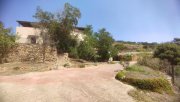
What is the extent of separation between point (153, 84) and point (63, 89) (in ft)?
13.9

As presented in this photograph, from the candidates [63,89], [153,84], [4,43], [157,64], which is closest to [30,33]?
[4,43]

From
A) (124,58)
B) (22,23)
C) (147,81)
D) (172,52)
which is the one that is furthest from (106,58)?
(147,81)

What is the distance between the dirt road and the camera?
28.5 feet

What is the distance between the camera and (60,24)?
21438mm

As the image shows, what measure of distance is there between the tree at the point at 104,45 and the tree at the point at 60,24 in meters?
3.61

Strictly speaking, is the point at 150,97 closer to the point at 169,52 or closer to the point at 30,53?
the point at 169,52

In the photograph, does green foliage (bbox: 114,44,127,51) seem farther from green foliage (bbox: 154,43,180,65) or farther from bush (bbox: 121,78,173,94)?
bush (bbox: 121,78,173,94)

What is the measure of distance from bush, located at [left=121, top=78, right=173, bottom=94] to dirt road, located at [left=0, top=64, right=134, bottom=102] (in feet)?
1.78

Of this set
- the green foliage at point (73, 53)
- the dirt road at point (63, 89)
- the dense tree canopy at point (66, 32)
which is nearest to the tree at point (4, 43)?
the dense tree canopy at point (66, 32)

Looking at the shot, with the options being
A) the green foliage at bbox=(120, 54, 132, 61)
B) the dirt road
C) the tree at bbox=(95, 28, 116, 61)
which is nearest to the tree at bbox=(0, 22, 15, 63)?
the dirt road

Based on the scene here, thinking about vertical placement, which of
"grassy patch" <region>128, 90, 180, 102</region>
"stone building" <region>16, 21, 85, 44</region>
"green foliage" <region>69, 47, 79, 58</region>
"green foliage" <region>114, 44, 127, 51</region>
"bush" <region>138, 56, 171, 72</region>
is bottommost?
"grassy patch" <region>128, 90, 180, 102</region>

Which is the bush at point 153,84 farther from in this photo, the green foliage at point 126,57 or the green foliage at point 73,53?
the green foliage at point 126,57

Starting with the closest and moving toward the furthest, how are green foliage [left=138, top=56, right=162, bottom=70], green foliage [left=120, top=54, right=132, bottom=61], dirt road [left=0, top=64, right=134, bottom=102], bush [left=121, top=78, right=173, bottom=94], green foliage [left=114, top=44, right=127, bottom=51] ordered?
dirt road [left=0, top=64, right=134, bottom=102] < bush [left=121, top=78, right=173, bottom=94] < green foliage [left=138, top=56, right=162, bottom=70] < green foliage [left=120, top=54, right=132, bottom=61] < green foliage [left=114, top=44, right=127, bottom=51]

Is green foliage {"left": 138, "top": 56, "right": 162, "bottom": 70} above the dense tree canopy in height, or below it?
below
